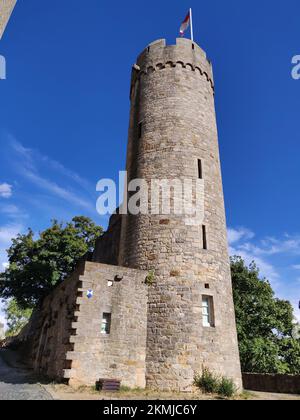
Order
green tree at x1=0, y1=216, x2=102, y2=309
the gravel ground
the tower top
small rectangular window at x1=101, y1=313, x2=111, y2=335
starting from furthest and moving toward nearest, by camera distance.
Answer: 1. green tree at x1=0, y1=216, x2=102, y2=309
2. the tower top
3. small rectangular window at x1=101, y1=313, x2=111, y2=335
4. the gravel ground

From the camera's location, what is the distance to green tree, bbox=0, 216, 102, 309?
23094mm

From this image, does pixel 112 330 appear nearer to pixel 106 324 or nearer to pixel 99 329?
pixel 106 324

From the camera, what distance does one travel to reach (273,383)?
50.3 ft

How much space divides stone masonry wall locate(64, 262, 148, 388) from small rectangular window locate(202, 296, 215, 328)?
2.07 m

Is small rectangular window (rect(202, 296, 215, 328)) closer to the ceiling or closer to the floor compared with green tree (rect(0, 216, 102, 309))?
closer to the floor

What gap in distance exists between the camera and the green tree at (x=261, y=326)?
1880 centimetres

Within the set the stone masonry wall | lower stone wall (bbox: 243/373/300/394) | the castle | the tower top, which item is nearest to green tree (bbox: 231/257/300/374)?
lower stone wall (bbox: 243/373/300/394)

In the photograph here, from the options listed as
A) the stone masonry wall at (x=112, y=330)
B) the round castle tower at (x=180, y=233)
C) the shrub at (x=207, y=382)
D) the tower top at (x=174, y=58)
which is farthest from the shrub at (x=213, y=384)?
the tower top at (x=174, y=58)

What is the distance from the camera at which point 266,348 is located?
18.9 meters

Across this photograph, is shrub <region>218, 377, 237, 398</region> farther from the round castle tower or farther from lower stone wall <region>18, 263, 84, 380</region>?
lower stone wall <region>18, 263, 84, 380</region>

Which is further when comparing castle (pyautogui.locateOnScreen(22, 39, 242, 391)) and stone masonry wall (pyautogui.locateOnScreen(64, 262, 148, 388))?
castle (pyautogui.locateOnScreen(22, 39, 242, 391))
